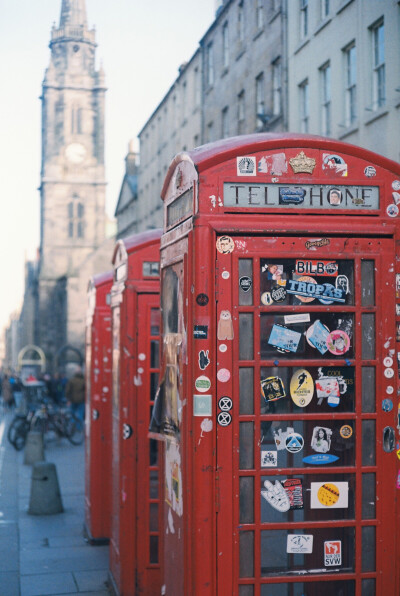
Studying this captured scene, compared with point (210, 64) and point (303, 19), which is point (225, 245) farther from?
point (210, 64)

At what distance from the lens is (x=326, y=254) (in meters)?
5.07

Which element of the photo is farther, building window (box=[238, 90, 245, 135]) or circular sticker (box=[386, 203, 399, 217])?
building window (box=[238, 90, 245, 135])

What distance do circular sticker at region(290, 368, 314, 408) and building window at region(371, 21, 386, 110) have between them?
16190 mm

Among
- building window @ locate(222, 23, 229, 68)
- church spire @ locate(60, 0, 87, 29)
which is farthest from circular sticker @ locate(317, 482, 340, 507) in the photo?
church spire @ locate(60, 0, 87, 29)

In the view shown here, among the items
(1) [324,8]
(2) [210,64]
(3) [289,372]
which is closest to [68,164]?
(2) [210,64]

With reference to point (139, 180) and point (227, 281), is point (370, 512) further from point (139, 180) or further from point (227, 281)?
point (139, 180)

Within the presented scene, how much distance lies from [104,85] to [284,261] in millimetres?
83641

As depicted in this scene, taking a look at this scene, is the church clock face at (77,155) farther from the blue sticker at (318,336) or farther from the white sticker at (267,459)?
the white sticker at (267,459)

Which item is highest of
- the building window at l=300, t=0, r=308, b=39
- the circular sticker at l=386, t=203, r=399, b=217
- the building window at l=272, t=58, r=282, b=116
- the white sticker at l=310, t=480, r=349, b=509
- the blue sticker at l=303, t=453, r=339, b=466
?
the building window at l=300, t=0, r=308, b=39

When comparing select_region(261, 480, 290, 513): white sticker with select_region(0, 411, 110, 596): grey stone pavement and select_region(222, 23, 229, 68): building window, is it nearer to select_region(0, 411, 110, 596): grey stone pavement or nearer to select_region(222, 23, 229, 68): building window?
select_region(0, 411, 110, 596): grey stone pavement

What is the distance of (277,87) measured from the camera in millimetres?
28219

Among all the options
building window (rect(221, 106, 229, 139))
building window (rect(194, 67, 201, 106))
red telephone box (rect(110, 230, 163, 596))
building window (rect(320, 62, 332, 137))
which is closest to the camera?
red telephone box (rect(110, 230, 163, 596))

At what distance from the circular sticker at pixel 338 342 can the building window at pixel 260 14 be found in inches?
1023

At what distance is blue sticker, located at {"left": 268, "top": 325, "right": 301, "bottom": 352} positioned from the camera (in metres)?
5.00
